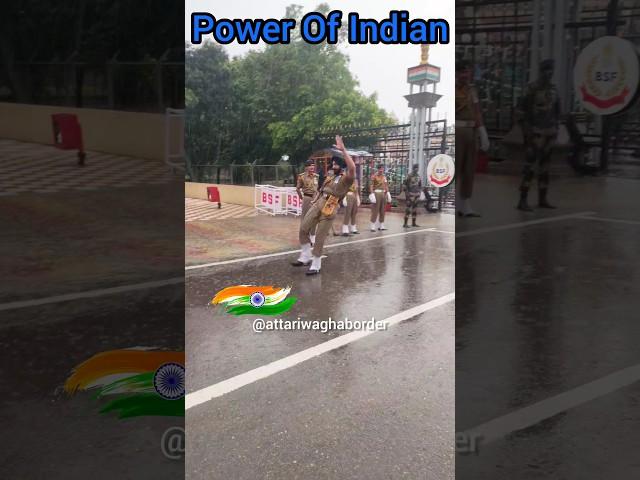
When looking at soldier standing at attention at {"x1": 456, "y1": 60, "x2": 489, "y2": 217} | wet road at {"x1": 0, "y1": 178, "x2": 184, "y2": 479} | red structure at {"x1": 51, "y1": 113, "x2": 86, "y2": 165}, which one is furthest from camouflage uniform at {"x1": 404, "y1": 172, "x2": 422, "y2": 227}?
red structure at {"x1": 51, "y1": 113, "x2": 86, "y2": 165}

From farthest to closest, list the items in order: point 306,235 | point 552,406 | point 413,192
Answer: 1. point 306,235
2. point 413,192
3. point 552,406

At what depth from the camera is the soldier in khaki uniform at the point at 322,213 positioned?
5.84ft

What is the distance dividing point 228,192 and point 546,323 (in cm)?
108

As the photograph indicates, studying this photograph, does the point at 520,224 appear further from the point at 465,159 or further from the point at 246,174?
the point at 246,174

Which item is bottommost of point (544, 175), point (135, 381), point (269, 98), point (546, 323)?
point (135, 381)

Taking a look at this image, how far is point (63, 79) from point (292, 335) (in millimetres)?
1154

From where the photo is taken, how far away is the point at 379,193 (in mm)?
1740

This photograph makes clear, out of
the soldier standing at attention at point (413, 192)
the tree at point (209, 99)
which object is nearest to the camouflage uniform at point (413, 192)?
the soldier standing at attention at point (413, 192)

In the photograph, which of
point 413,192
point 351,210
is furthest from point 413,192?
point 351,210

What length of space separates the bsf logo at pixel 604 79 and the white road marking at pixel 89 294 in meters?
1.38

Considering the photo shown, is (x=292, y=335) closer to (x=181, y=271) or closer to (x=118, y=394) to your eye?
(x=181, y=271)

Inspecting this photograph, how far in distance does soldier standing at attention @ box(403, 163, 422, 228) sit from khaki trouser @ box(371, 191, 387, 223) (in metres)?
0.07

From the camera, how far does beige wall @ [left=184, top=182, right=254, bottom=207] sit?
70.9 inches

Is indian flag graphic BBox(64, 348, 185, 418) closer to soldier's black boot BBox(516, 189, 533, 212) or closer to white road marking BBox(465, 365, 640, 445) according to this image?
white road marking BBox(465, 365, 640, 445)
